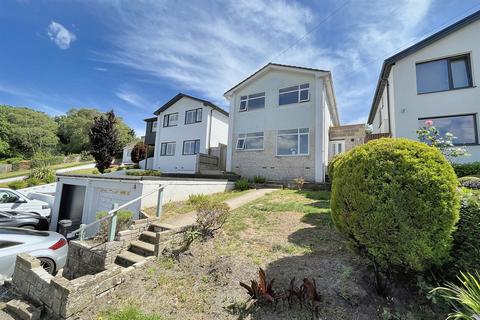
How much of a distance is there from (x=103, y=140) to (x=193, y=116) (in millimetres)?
8630

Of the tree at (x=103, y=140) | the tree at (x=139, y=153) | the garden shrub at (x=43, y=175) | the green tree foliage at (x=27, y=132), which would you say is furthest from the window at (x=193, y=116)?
the green tree foliage at (x=27, y=132)

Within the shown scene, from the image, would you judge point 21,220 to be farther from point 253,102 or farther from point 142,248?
point 253,102

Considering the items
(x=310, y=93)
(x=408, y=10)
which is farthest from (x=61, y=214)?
(x=408, y=10)

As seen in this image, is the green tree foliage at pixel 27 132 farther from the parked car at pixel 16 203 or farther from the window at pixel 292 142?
the window at pixel 292 142

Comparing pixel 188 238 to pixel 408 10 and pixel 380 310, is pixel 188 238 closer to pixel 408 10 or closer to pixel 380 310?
pixel 380 310

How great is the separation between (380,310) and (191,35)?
41.2 feet

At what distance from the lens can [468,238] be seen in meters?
3.07

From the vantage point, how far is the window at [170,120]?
74.9ft

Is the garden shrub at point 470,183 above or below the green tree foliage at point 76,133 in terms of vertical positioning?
Result: below

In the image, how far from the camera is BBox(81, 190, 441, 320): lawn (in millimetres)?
3209

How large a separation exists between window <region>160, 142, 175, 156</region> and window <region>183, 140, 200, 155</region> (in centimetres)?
173

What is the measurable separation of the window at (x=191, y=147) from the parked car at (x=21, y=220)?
12058mm

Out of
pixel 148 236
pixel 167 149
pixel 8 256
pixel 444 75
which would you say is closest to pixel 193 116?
pixel 167 149

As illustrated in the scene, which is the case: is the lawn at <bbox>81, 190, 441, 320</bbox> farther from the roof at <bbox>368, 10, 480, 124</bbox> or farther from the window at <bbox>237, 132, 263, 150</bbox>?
the roof at <bbox>368, 10, 480, 124</bbox>
